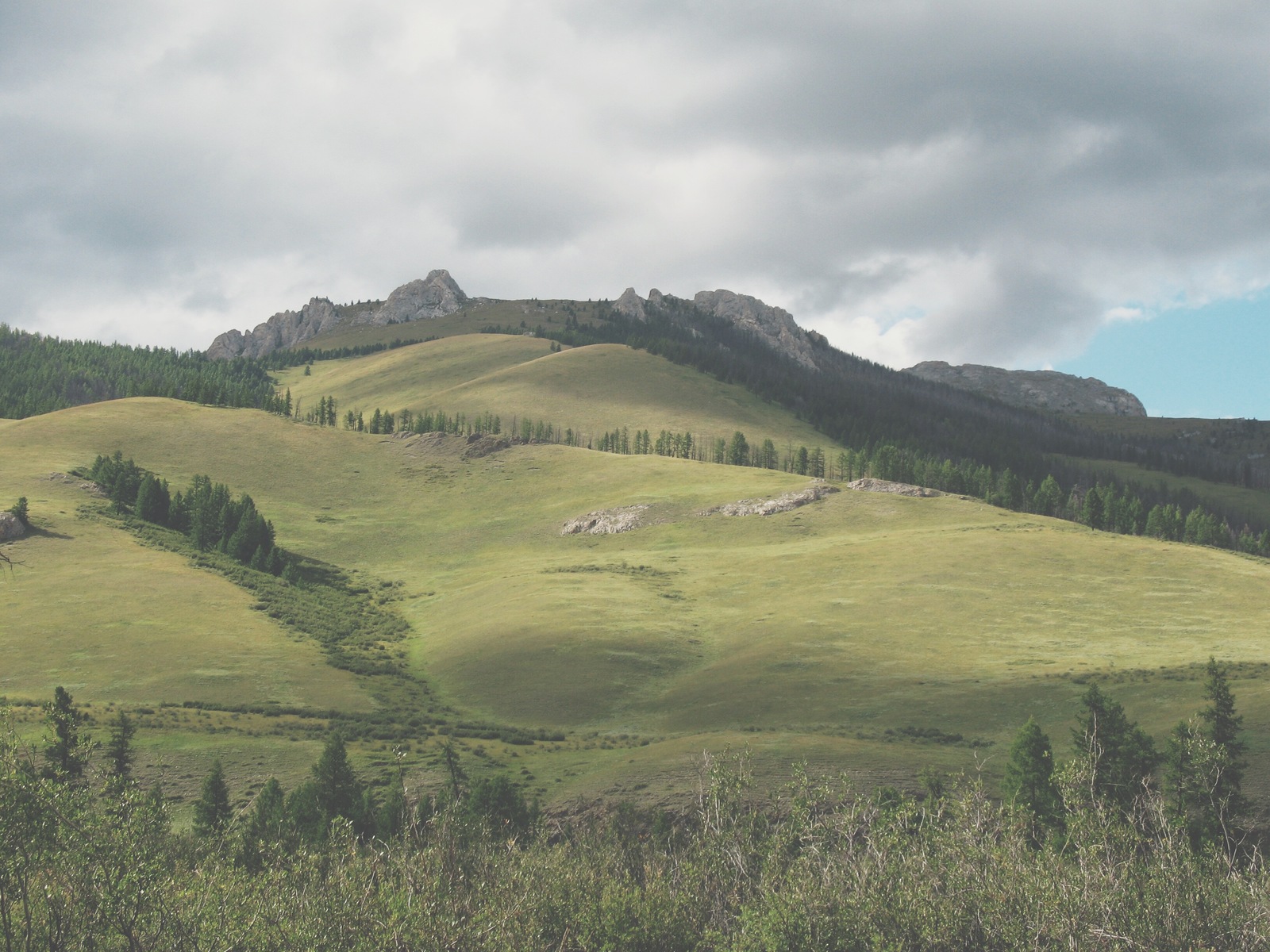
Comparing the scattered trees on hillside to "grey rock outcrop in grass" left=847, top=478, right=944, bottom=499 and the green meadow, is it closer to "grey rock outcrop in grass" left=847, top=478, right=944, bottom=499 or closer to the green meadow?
the green meadow

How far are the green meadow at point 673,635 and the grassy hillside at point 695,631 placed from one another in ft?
1.31

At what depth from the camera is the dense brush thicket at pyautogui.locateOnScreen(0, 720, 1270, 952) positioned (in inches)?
961

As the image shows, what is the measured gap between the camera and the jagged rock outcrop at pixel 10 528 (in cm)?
12203

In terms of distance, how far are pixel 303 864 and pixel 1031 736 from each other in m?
43.0

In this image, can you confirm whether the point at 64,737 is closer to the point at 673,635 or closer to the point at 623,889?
the point at 623,889

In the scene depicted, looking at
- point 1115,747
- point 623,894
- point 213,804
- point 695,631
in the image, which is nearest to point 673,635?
point 695,631

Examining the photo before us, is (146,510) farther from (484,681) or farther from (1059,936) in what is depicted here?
(1059,936)

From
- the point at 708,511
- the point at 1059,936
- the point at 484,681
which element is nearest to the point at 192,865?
the point at 1059,936

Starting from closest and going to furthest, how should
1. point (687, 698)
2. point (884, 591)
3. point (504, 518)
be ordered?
point (687, 698), point (884, 591), point (504, 518)

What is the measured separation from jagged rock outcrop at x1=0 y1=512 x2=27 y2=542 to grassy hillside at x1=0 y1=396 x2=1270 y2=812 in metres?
2.73

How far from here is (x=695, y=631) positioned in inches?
4181

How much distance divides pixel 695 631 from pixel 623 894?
7593cm

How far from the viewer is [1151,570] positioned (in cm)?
12112

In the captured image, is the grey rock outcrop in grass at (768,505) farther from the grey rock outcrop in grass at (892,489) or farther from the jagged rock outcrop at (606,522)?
the jagged rock outcrop at (606,522)
